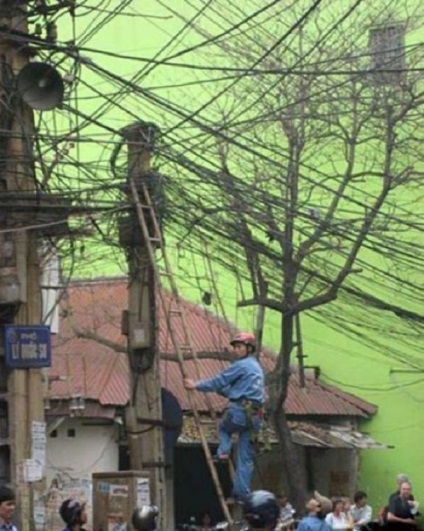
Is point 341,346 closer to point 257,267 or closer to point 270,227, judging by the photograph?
point 257,267

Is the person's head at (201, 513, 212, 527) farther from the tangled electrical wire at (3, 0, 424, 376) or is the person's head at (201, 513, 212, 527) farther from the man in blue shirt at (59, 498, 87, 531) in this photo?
the man in blue shirt at (59, 498, 87, 531)

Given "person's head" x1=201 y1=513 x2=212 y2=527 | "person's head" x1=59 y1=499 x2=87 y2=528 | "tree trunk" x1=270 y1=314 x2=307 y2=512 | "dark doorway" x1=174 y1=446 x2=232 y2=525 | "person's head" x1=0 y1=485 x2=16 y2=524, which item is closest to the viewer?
"person's head" x1=59 y1=499 x2=87 y2=528

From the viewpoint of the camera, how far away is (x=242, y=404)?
12.7m

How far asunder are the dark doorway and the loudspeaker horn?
1421 cm

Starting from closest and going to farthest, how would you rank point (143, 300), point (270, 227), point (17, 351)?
1. point (17, 351)
2. point (143, 300)
3. point (270, 227)

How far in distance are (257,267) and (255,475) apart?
684 cm

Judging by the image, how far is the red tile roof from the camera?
23.7 metres

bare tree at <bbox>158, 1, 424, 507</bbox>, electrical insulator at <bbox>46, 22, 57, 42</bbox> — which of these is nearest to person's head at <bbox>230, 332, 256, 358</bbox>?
electrical insulator at <bbox>46, 22, 57, 42</bbox>

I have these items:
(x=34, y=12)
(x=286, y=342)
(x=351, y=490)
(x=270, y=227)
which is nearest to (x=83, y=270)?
(x=286, y=342)

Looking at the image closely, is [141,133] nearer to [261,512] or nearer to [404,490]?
[404,490]

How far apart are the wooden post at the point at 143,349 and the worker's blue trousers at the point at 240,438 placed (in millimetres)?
1566

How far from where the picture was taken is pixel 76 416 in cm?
2334

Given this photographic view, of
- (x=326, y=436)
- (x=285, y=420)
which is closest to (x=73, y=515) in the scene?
(x=285, y=420)

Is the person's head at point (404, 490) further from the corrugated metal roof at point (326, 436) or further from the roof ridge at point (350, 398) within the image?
the roof ridge at point (350, 398)
